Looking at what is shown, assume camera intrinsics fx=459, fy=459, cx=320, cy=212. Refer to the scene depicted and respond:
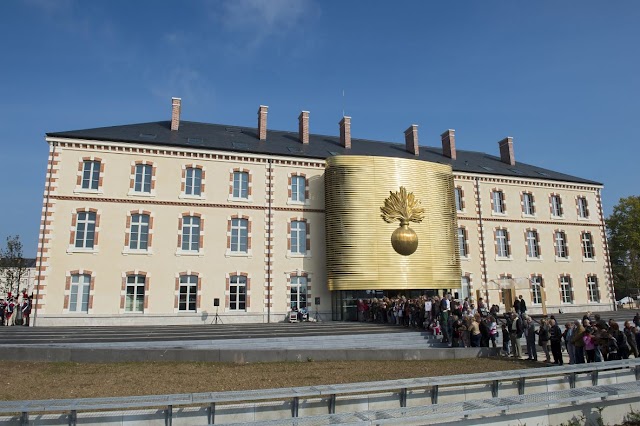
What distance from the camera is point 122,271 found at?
24.2m

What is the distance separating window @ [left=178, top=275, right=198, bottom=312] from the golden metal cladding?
7.51 m

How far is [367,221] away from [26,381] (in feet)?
59.3

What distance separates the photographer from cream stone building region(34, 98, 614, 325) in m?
24.0

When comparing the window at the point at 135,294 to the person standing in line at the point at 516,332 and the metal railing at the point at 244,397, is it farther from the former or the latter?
the person standing in line at the point at 516,332

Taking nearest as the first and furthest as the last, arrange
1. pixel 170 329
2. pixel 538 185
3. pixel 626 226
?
pixel 170 329 < pixel 538 185 < pixel 626 226

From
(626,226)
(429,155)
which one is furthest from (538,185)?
(626,226)

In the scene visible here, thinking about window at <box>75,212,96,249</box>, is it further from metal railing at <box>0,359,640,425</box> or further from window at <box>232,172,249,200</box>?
metal railing at <box>0,359,640,425</box>

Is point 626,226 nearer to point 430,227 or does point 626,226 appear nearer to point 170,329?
point 430,227

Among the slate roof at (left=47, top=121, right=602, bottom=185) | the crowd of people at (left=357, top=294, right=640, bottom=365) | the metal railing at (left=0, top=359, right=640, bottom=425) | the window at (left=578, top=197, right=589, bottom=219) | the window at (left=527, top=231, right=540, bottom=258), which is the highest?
the slate roof at (left=47, top=121, right=602, bottom=185)

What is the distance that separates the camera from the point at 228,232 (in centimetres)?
2645

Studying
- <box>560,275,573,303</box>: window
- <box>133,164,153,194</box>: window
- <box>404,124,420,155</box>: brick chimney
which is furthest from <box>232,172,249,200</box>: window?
<box>560,275,573,303</box>: window

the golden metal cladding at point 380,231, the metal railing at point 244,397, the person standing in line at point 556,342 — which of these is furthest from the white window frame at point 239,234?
the metal railing at point 244,397

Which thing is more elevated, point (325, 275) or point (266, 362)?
point (325, 275)

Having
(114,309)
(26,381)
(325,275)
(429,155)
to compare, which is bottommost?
(26,381)
